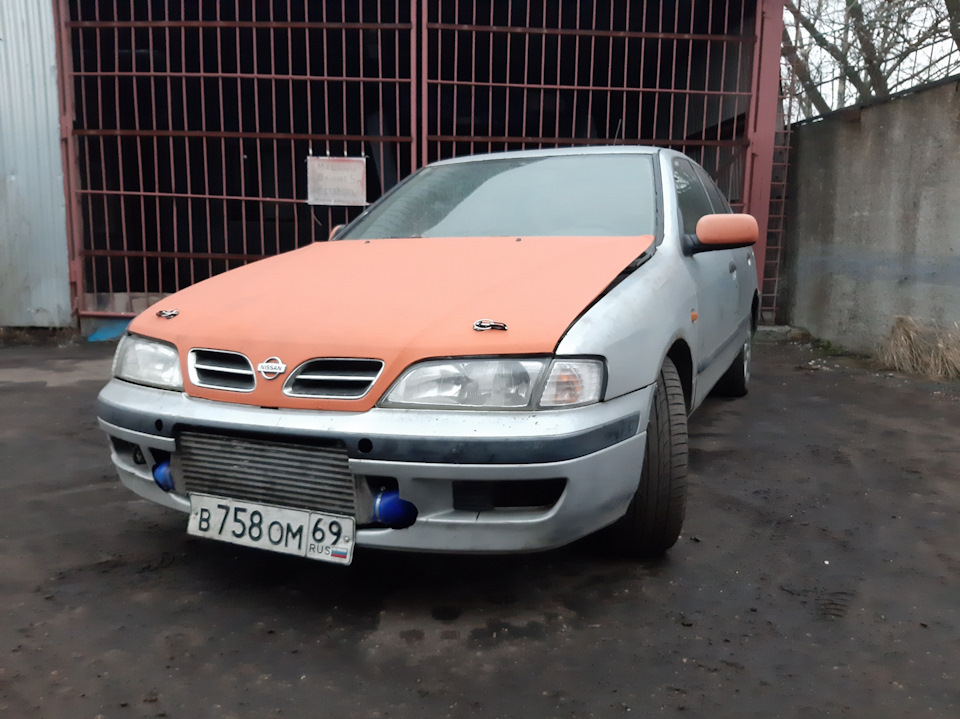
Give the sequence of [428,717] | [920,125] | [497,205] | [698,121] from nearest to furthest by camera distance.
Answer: [428,717] → [497,205] → [920,125] → [698,121]

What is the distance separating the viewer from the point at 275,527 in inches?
82.1

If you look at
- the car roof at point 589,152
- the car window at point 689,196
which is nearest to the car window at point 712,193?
the car window at point 689,196

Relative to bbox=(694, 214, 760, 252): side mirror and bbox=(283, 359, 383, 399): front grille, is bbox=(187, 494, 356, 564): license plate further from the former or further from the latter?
bbox=(694, 214, 760, 252): side mirror

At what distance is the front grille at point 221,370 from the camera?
212 centimetres

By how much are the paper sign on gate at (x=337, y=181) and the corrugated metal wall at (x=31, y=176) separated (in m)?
2.16

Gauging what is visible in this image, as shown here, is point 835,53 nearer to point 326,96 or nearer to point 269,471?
point 326,96

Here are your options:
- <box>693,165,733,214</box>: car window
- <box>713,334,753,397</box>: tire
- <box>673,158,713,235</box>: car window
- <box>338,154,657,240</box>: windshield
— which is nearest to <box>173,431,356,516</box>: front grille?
<box>338,154,657,240</box>: windshield

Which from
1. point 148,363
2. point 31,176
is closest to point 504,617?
point 148,363

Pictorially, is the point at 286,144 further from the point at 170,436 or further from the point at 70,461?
the point at 170,436

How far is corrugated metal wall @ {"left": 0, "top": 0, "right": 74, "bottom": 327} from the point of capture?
6.71 meters

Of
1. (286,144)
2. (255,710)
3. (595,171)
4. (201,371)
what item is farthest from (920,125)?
(286,144)

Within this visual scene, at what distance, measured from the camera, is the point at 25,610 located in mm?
2207

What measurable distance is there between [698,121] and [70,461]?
295 inches

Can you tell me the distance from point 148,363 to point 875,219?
230 inches
